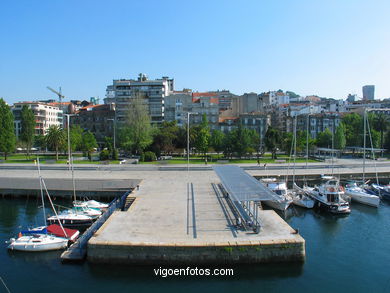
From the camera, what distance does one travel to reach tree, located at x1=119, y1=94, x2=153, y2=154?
73750mm

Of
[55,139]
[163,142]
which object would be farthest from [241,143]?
[55,139]

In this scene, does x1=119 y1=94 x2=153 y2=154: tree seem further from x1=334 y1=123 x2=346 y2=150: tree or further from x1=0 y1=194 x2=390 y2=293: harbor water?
x1=0 y1=194 x2=390 y2=293: harbor water

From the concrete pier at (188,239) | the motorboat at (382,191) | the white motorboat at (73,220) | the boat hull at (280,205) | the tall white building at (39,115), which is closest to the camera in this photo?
the concrete pier at (188,239)

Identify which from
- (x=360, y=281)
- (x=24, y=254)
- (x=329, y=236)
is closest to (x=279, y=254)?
(x=360, y=281)

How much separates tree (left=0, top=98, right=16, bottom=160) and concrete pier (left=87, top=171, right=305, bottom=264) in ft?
179

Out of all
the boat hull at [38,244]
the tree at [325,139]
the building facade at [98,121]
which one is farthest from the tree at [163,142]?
the boat hull at [38,244]

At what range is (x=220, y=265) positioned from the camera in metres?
21.2

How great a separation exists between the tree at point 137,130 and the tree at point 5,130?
22.6 meters

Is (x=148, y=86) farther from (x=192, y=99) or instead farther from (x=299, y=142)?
(x=299, y=142)

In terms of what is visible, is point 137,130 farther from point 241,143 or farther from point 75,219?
point 75,219

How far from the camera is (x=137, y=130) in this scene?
250 ft

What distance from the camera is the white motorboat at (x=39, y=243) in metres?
25.2

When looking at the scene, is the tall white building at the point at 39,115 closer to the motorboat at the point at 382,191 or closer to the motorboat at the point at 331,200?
the motorboat at the point at 331,200

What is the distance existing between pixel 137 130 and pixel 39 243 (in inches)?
2048
